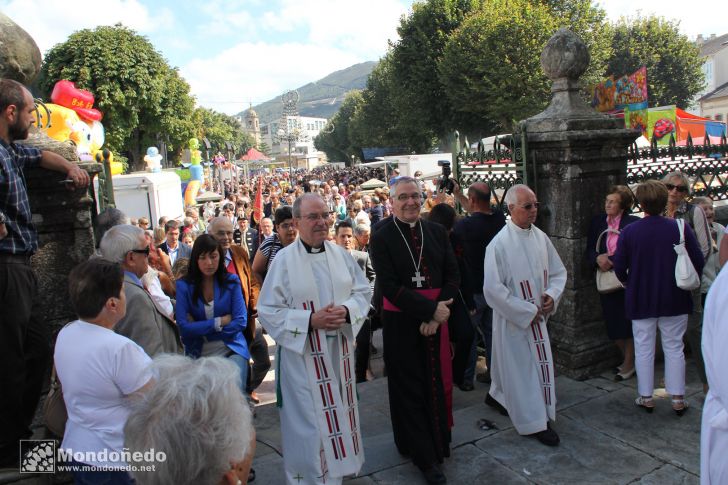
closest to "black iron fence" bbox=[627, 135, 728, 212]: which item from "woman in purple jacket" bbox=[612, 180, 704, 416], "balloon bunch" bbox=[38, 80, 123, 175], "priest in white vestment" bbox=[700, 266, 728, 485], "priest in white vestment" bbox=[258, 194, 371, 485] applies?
"woman in purple jacket" bbox=[612, 180, 704, 416]

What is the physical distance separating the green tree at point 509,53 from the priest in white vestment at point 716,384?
27175mm

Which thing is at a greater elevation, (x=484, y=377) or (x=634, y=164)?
(x=634, y=164)

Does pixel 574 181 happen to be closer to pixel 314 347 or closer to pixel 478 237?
pixel 478 237

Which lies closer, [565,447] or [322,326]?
[322,326]

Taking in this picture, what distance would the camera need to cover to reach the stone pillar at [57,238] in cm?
315

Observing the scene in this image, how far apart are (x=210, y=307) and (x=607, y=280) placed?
3236 millimetres

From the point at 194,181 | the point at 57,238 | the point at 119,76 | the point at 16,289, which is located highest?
the point at 119,76

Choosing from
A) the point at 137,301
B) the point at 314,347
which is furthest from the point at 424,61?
the point at 137,301

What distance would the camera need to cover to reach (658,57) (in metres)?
36.4

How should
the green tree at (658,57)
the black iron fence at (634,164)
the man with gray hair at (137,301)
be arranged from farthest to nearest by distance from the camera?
the green tree at (658,57)
the black iron fence at (634,164)
the man with gray hair at (137,301)

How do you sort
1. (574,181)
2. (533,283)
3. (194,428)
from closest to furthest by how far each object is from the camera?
(194,428) < (533,283) < (574,181)

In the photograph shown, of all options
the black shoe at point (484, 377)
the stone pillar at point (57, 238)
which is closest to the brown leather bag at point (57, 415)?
the stone pillar at point (57, 238)

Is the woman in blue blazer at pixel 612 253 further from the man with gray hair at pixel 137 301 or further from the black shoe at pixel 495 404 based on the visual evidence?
the man with gray hair at pixel 137 301

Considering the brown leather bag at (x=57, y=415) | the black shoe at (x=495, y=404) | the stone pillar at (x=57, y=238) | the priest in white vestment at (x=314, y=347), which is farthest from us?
the black shoe at (x=495, y=404)
